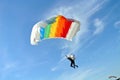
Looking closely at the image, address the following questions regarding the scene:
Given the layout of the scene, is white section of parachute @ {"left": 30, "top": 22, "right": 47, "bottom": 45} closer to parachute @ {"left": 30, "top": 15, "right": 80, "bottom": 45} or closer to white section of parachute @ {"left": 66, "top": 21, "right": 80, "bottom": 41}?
parachute @ {"left": 30, "top": 15, "right": 80, "bottom": 45}

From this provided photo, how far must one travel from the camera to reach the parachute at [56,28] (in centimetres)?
5994

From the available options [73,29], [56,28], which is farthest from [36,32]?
[73,29]

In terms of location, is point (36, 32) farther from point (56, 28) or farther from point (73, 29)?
point (73, 29)

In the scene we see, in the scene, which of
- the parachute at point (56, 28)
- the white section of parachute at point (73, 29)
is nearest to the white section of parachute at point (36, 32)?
the parachute at point (56, 28)

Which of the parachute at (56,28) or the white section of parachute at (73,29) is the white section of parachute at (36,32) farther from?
the white section of parachute at (73,29)

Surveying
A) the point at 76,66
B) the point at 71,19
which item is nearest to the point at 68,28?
the point at 71,19

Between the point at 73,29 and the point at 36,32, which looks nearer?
the point at 36,32

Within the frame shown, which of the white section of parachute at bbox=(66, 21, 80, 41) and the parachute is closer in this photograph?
the parachute

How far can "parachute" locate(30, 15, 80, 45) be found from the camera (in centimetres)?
5994

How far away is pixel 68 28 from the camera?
61594mm

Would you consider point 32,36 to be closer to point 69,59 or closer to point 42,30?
point 42,30

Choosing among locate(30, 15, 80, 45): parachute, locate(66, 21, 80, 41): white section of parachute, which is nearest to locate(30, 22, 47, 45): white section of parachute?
locate(30, 15, 80, 45): parachute

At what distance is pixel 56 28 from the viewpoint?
6088 centimetres

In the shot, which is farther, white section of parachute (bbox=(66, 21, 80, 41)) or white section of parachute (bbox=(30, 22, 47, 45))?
white section of parachute (bbox=(66, 21, 80, 41))
